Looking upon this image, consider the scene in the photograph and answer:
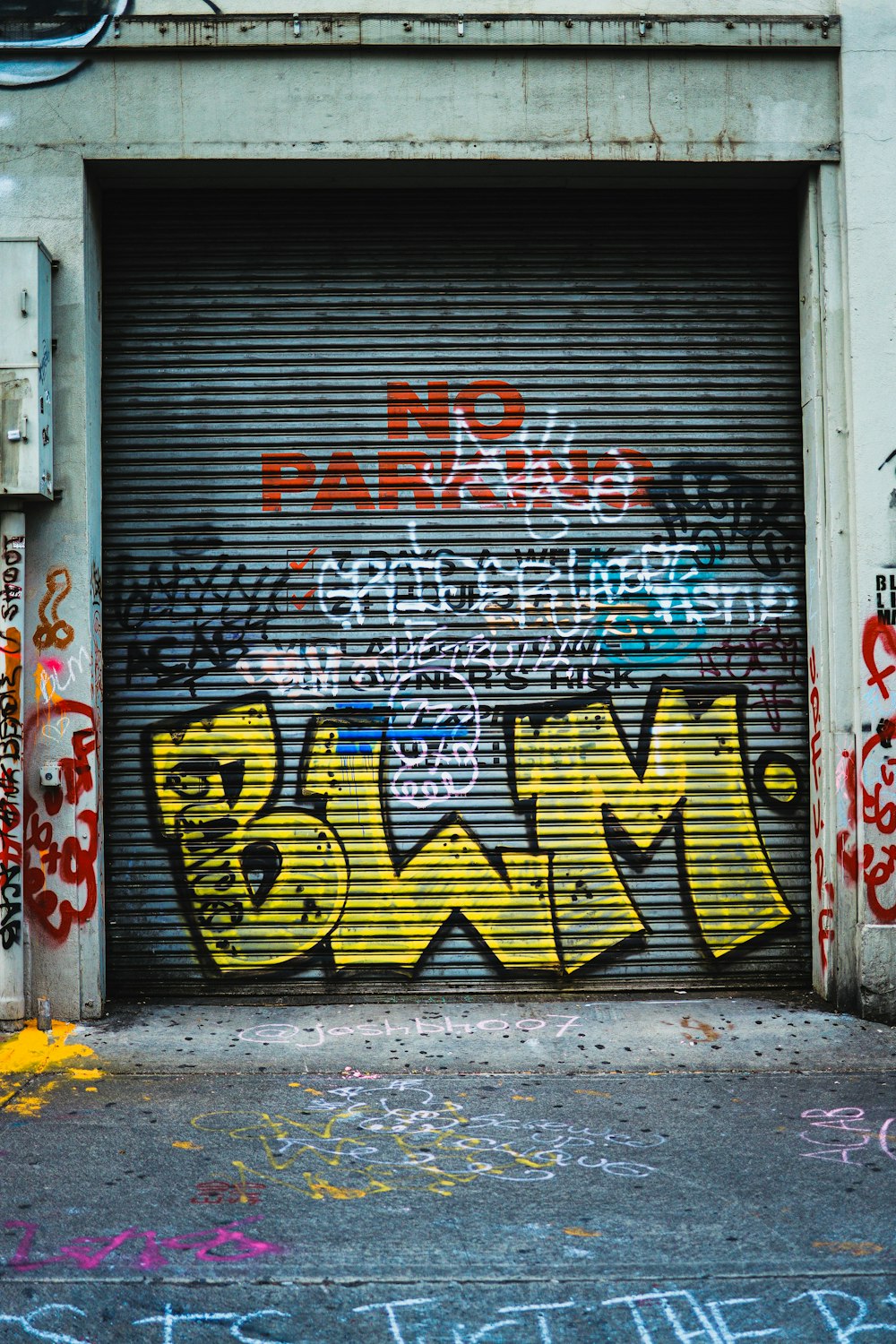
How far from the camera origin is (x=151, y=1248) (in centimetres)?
367

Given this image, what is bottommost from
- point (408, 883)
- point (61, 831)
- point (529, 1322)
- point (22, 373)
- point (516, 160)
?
point (529, 1322)

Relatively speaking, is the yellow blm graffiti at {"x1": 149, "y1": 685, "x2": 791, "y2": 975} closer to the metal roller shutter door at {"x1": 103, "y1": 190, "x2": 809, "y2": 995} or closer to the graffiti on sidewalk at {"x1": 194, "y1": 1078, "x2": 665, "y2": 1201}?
the metal roller shutter door at {"x1": 103, "y1": 190, "x2": 809, "y2": 995}

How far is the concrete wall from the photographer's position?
6125 mm

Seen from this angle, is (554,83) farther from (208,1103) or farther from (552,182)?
(208,1103)

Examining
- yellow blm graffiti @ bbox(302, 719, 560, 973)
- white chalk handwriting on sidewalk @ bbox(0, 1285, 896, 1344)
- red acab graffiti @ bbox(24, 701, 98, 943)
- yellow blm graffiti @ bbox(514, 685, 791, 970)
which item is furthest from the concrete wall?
white chalk handwriting on sidewalk @ bbox(0, 1285, 896, 1344)

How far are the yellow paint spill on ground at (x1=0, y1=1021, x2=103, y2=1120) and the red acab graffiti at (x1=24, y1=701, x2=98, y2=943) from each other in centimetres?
48

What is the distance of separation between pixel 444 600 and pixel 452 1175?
125 inches

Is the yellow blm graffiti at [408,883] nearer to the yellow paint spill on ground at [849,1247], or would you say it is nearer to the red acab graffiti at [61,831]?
the red acab graffiti at [61,831]

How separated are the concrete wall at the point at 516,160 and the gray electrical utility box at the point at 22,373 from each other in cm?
26

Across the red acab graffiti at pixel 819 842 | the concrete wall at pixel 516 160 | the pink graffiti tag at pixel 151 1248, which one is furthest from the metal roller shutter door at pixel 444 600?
the pink graffiti tag at pixel 151 1248

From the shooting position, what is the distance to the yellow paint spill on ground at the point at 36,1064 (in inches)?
200

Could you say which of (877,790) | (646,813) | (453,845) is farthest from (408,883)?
(877,790)

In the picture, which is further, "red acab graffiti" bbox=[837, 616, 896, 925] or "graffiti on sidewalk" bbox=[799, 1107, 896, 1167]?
"red acab graffiti" bbox=[837, 616, 896, 925]

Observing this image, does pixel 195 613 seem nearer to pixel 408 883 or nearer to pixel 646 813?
pixel 408 883
